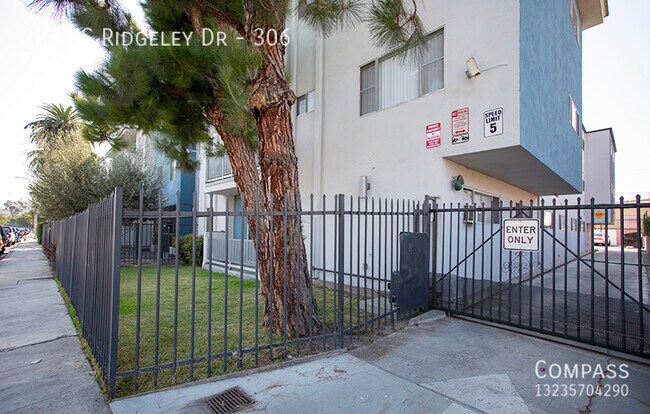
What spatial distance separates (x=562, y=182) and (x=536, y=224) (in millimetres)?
6904

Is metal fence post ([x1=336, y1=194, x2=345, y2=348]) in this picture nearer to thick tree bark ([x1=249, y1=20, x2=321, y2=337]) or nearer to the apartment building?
thick tree bark ([x1=249, y1=20, x2=321, y2=337])

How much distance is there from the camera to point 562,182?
9.94 m

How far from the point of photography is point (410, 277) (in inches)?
206

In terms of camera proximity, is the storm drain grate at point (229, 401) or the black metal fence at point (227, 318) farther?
the black metal fence at point (227, 318)

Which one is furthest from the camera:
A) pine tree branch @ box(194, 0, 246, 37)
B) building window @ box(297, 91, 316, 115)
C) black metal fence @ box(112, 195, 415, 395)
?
building window @ box(297, 91, 316, 115)

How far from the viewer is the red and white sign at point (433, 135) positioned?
6672mm

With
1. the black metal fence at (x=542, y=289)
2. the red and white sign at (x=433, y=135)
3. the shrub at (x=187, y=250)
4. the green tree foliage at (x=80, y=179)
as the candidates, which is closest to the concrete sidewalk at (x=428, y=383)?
the black metal fence at (x=542, y=289)

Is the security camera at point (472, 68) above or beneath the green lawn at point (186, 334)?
above

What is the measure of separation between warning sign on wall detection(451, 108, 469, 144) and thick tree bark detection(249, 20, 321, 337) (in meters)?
3.57

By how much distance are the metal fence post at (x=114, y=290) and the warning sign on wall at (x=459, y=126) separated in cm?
567

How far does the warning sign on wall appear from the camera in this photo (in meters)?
6.23

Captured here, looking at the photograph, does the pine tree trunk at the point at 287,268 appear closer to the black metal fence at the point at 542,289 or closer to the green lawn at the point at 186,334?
the green lawn at the point at 186,334

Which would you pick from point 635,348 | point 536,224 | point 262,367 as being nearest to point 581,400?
point 635,348

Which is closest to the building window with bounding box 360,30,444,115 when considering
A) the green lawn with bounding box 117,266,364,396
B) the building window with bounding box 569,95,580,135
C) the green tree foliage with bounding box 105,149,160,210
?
the green lawn with bounding box 117,266,364,396
